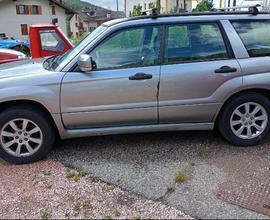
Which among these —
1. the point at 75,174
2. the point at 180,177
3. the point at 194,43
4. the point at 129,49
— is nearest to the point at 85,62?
the point at 129,49

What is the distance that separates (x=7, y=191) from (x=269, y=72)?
336cm

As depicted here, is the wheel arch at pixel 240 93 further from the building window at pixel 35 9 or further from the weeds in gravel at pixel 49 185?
the building window at pixel 35 9

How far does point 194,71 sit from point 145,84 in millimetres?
622

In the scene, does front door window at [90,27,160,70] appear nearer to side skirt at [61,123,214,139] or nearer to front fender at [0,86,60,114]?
front fender at [0,86,60,114]

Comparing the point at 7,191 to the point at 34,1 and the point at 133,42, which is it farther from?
the point at 34,1

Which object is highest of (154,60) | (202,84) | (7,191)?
(154,60)

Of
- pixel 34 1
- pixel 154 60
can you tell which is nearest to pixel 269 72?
pixel 154 60

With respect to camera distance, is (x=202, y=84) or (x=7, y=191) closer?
(x=7, y=191)

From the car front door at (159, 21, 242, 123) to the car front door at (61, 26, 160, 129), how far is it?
0.16 m

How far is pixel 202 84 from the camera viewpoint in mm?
4168

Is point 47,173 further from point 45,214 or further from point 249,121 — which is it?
point 249,121

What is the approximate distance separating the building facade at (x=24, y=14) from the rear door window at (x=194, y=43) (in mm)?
35933

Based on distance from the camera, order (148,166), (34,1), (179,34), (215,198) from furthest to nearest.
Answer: (34,1)
(179,34)
(148,166)
(215,198)

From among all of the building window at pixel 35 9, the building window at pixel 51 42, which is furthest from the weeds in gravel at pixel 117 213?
the building window at pixel 35 9
